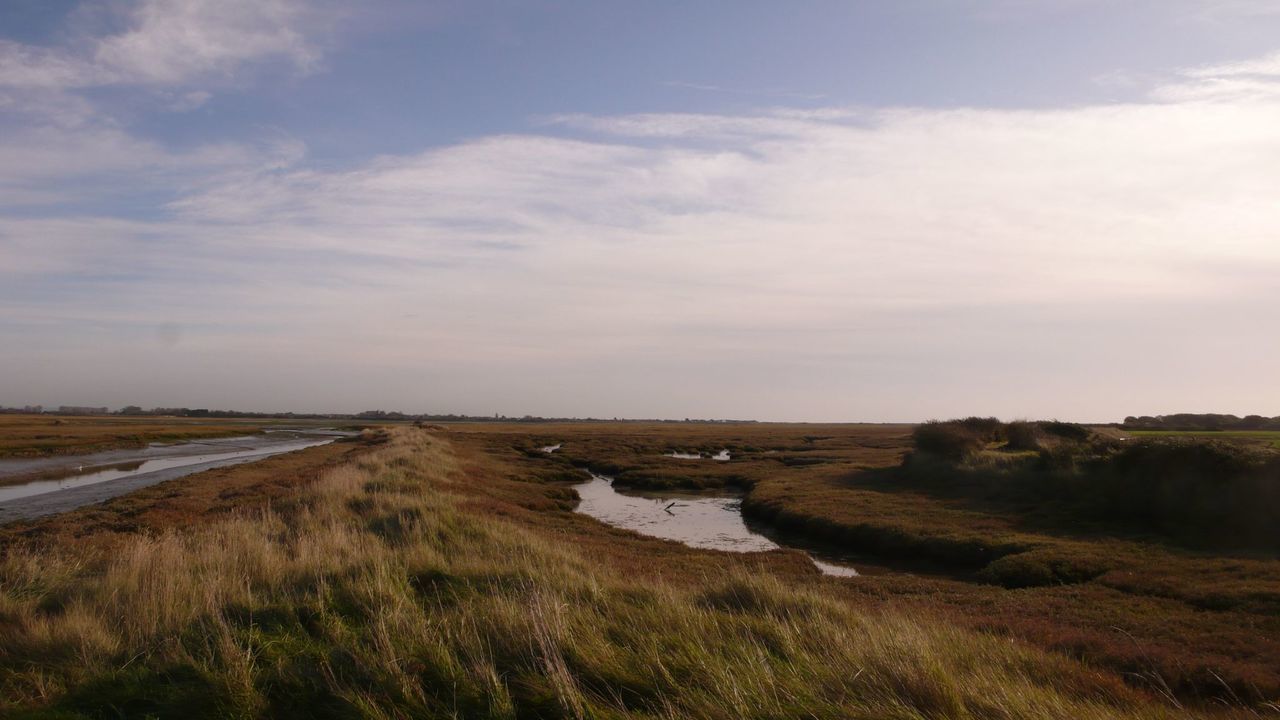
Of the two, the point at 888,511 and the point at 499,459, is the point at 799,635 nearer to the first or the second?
the point at 888,511

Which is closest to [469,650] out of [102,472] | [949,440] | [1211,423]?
[949,440]

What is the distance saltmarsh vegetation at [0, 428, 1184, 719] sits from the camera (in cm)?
569

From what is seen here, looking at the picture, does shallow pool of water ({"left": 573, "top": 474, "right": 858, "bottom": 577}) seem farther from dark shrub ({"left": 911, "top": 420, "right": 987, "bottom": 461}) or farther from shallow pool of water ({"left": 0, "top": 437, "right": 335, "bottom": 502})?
shallow pool of water ({"left": 0, "top": 437, "right": 335, "bottom": 502})

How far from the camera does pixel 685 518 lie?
30.1 meters

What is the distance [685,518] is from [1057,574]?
1573cm

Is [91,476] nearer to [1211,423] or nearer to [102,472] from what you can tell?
[102,472]

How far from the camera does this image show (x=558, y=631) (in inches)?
267

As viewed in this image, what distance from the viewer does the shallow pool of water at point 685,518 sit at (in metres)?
23.5

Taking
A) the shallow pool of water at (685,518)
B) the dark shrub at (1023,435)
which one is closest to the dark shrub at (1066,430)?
the dark shrub at (1023,435)

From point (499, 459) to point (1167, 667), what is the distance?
47.2 meters

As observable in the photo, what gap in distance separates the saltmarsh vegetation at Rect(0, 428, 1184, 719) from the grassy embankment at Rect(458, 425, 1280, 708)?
7.67 ft

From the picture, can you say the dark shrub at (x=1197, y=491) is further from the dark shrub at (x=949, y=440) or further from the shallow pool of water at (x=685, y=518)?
the dark shrub at (x=949, y=440)

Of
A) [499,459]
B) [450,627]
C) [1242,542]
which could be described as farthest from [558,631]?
[499,459]

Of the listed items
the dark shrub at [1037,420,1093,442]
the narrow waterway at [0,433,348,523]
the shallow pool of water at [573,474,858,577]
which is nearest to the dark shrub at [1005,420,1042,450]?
the dark shrub at [1037,420,1093,442]
